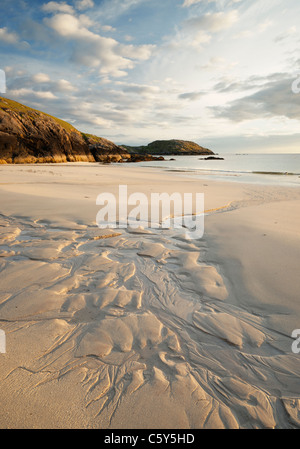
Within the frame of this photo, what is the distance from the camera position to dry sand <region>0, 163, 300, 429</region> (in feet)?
4.33

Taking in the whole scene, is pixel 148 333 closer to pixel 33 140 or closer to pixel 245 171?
pixel 245 171

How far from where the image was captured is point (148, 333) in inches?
73.7

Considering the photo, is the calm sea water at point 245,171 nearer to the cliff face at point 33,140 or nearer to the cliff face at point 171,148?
the cliff face at point 33,140

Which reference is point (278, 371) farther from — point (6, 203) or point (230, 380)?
point (6, 203)

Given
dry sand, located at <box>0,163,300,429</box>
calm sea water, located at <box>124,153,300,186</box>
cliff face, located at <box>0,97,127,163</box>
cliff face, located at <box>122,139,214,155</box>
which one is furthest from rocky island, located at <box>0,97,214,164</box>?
cliff face, located at <box>122,139,214,155</box>

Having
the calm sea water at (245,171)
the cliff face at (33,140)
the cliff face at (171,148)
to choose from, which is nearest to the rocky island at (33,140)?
the cliff face at (33,140)

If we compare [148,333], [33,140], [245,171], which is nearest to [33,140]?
[33,140]

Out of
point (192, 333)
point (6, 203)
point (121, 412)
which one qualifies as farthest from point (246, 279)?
point (6, 203)

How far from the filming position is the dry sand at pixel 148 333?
1.32 metres

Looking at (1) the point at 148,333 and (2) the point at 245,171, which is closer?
(1) the point at 148,333

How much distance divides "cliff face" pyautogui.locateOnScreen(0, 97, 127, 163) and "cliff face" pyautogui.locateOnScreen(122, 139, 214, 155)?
93.8 metres

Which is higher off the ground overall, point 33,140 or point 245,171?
point 33,140

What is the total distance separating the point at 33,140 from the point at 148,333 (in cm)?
3562

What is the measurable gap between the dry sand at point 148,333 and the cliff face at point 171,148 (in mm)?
131323
